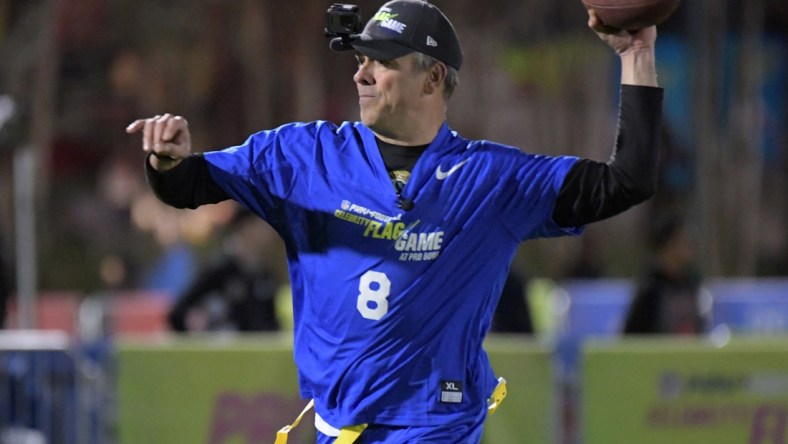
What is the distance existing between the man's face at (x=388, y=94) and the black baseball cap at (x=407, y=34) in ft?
0.12

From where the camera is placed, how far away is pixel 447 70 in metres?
4.97

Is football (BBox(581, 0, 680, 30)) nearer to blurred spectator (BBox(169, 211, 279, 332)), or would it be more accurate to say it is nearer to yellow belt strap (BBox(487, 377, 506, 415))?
yellow belt strap (BBox(487, 377, 506, 415))

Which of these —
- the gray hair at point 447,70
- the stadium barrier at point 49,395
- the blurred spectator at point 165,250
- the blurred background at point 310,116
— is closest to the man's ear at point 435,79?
the gray hair at point 447,70

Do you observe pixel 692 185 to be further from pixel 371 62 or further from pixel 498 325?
pixel 371 62

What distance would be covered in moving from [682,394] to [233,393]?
269 centimetres

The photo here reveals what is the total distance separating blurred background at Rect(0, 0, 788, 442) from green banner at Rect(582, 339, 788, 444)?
5.14 m

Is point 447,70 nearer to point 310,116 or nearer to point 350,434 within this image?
point 350,434

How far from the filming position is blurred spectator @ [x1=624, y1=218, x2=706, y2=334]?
430 inches

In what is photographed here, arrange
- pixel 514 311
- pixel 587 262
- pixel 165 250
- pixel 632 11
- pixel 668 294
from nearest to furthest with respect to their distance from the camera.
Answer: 1. pixel 632 11
2. pixel 514 311
3. pixel 668 294
4. pixel 165 250
5. pixel 587 262

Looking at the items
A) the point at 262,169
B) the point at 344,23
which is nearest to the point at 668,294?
the point at 344,23

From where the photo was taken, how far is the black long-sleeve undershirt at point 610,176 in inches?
181

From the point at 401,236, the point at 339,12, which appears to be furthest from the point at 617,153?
the point at 339,12

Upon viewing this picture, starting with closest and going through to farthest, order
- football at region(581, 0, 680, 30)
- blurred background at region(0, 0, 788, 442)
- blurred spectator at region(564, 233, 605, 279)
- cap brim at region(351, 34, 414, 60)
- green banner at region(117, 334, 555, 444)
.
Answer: football at region(581, 0, 680, 30) → cap brim at region(351, 34, 414, 60) → green banner at region(117, 334, 555, 444) → blurred background at region(0, 0, 788, 442) → blurred spectator at region(564, 233, 605, 279)

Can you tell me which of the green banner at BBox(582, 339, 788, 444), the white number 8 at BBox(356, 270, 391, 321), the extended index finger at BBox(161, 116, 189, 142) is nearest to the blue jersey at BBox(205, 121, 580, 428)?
the white number 8 at BBox(356, 270, 391, 321)
